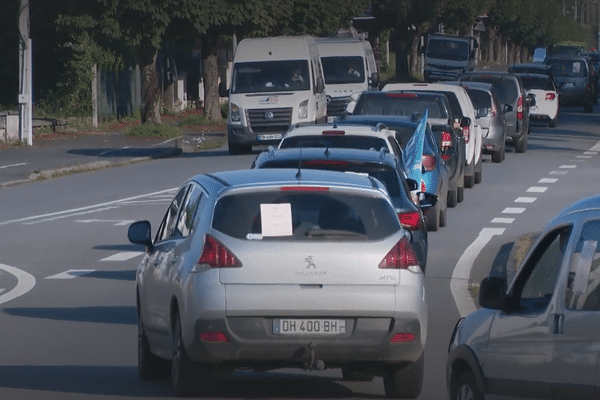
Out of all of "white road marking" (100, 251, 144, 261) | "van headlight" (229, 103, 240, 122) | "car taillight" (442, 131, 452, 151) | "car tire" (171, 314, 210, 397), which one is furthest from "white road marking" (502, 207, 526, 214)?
"car tire" (171, 314, 210, 397)

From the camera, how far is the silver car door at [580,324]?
6047 mm

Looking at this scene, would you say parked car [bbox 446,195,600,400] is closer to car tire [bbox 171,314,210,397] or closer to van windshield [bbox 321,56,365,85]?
car tire [bbox 171,314,210,397]

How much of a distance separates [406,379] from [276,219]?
1.28m

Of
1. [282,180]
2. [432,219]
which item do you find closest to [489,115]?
[432,219]

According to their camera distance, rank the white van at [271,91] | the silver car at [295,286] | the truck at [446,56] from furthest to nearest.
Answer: the truck at [446,56], the white van at [271,91], the silver car at [295,286]

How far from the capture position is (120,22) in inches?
1716

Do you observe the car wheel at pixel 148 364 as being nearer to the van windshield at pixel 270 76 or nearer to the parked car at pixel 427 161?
the parked car at pixel 427 161

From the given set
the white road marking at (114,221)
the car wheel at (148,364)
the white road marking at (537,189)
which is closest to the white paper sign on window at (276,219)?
the car wheel at (148,364)

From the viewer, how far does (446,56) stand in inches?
2869

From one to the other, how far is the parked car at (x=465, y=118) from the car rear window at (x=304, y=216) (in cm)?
1715

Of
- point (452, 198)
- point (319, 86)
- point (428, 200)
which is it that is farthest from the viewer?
→ point (319, 86)

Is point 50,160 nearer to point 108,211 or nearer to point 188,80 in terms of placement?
Answer: point 108,211

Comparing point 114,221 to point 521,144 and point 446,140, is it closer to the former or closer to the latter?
point 446,140

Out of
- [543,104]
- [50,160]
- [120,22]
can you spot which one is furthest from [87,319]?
Answer: [543,104]
